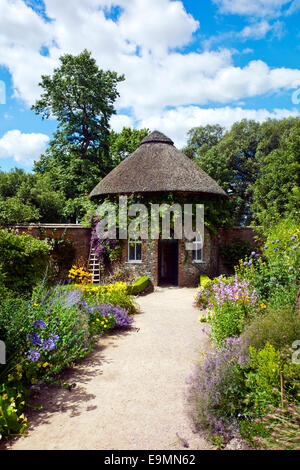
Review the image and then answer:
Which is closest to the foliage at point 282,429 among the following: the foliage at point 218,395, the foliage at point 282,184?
the foliage at point 218,395

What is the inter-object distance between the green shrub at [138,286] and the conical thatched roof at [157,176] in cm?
373

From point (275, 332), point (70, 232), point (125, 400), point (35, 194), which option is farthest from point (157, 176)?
point (125, 400)

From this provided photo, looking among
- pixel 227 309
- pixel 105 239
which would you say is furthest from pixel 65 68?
pixel 227 309

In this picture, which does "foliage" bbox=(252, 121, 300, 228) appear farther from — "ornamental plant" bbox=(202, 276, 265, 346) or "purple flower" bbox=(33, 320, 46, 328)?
"purple flower" bbox=(33, 320, 46, 328)

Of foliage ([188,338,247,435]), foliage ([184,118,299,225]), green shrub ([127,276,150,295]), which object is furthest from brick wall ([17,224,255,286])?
foliage ([188,338,247,435])

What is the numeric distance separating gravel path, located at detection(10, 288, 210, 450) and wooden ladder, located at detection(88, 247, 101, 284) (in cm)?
667

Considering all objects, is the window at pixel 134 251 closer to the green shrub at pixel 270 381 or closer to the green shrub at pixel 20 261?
the green shrub at pixel 20 261

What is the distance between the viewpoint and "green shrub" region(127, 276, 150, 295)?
11080 mm

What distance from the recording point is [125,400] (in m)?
4.21

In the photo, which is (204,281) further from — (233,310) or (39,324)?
(39,324)

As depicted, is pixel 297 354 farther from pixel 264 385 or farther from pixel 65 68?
pixel 65 68

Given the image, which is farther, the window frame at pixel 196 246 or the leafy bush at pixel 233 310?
the window frame at pixel 196 246

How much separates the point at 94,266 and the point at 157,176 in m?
4.85

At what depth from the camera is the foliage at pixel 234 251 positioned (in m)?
15.1
